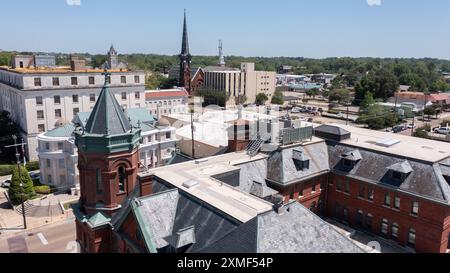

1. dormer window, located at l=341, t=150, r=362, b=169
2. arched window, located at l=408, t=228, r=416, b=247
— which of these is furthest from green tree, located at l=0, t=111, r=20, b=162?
arched window, located at l=408, t=228, r=416, b=247

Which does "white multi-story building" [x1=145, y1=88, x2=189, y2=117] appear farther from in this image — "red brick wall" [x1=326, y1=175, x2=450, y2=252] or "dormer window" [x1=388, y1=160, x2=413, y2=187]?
"dormer window" [x1=388, y1=160, x2=413, y2=187]

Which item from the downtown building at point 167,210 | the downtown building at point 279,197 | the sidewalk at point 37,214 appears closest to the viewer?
the downtown building at point 167,210

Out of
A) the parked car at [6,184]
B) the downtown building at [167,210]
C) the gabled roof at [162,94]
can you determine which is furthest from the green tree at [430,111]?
the parked car at [6,184]

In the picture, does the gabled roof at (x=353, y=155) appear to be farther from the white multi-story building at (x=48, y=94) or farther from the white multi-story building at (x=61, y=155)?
the white multi-story building at (x=48, y=94)

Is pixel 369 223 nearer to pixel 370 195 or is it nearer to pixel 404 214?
pixel 370 195

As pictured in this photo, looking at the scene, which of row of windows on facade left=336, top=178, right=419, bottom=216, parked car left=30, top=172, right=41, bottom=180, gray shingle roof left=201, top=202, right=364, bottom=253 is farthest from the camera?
parked car left=30, top=172, right=41, bottom=180
